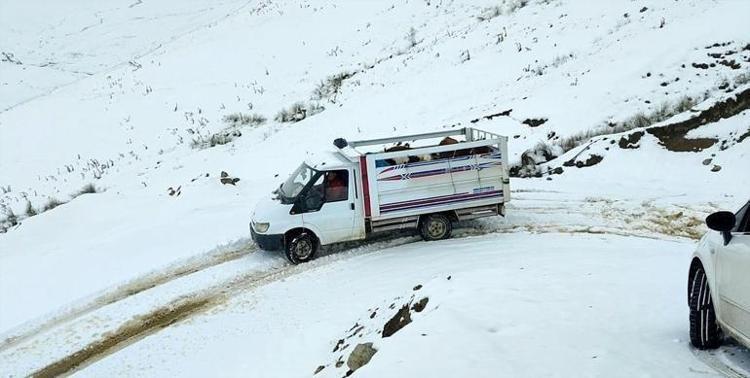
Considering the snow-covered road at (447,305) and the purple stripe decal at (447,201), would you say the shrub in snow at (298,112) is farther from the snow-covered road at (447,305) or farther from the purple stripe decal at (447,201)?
the purple stripe decal at (447,201)

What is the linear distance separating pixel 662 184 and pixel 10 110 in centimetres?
2817

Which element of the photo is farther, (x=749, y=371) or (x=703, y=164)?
(x=703, y=164)

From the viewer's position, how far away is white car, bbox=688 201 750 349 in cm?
468

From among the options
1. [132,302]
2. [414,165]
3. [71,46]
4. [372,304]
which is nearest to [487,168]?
[414,165]

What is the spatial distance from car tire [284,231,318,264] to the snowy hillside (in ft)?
1.03

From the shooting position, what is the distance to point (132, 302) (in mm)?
10602

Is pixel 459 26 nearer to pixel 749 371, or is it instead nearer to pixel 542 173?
pixel 542 173

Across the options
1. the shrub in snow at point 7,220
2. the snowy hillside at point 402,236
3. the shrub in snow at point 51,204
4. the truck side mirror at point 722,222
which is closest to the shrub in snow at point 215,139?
the snowy hillside at point 402,236

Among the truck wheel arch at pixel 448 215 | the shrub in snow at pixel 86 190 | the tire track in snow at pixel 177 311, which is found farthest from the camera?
the shrub in snow at pixel 86 190

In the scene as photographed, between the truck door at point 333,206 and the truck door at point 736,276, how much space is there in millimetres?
7378

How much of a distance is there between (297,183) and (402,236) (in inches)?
93.0

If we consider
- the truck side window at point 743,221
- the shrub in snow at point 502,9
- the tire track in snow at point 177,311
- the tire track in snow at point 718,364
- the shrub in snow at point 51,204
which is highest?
the shrub in snow at point 502,9

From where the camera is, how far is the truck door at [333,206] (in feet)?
38.5

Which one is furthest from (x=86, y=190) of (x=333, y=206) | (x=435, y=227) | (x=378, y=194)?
(x=435, y=227)
